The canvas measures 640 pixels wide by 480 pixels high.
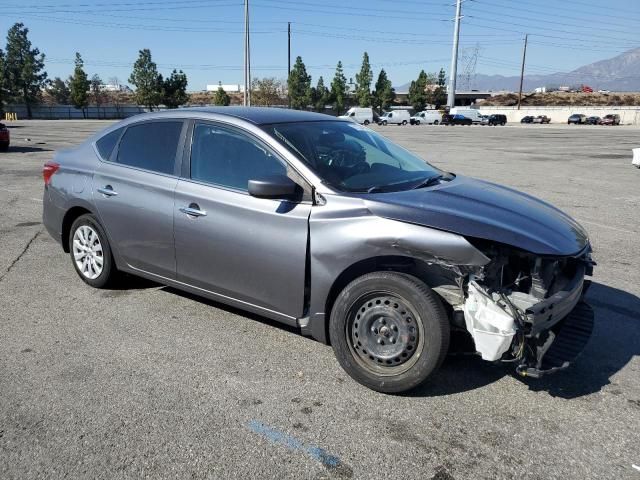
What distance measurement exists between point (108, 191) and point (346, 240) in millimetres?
2407

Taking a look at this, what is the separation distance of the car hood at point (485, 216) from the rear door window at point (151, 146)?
1796 millimetres

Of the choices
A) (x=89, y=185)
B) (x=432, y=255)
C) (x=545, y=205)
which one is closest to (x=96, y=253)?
(x=89, y=185)

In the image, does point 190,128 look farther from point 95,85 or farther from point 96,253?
point 95,85

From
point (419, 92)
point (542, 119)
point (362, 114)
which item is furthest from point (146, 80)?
point (542, 119)

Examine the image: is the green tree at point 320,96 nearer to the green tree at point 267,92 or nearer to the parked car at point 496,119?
the green tree at point 267,92

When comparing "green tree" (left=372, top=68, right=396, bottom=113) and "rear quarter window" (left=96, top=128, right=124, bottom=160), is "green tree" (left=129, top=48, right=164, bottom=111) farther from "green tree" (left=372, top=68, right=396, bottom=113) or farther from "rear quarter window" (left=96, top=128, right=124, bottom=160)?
"rear quarter window" (left=96, top=128, right=124, bottom=160)

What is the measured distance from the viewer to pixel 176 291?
196 inches

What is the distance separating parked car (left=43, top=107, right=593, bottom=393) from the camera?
3064 mm

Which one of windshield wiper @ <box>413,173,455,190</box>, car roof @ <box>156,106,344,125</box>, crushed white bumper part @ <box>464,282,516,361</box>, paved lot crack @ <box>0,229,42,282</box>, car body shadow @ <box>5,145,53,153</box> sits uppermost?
car roof @ <box>156,106,344,125</box>

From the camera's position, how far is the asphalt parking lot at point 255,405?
104 inches

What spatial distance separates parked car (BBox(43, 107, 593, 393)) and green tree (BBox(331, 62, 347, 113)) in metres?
87.4

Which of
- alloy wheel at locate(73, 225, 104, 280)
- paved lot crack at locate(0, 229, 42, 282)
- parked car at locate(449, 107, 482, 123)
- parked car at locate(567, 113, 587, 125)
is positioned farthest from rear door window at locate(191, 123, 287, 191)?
parked car at locate(567, 113, 587, 125)

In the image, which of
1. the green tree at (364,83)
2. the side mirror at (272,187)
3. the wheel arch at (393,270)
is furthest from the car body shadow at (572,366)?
the green tree at (364,83)

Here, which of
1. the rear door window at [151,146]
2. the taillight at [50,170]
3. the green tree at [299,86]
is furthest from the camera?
the green tree at [299,86]
